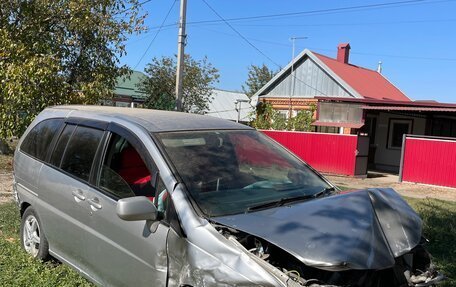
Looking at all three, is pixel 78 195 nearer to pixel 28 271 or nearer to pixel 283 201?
Answer: pixel 28 271

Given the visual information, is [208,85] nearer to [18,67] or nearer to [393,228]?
[18,67]

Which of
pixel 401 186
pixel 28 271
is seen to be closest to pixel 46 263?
pixel 28 271

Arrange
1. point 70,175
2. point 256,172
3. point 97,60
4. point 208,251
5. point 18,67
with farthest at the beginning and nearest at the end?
point 97,60 → point 18,67 → point 70,175 → point 256,172 → point 208,251

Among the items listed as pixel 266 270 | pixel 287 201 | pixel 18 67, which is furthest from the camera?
pixel 18 67

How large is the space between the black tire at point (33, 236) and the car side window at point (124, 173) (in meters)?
1.33

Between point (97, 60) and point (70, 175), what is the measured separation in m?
9.95

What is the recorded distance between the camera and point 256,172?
3838mm

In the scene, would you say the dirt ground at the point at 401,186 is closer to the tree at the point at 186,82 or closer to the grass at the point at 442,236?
the grass at the point at 442,236

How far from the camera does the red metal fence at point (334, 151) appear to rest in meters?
17.1

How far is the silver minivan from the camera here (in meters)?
2.62

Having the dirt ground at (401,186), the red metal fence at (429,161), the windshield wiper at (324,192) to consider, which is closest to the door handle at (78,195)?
the windshield wiper at (324,192)

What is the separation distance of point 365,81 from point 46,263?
2606 centimetres

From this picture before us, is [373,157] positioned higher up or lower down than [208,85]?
lower down

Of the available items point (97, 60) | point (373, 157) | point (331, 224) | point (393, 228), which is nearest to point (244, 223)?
point (331, 224)
